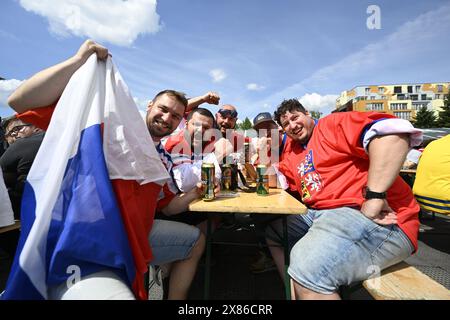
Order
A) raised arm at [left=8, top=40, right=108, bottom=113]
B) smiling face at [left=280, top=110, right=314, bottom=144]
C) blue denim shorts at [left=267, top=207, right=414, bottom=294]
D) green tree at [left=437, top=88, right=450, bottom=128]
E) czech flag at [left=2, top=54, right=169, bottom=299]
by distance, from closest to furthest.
Answer: czech flag at [left=2, top=54, right=169, bottom=299] < raised arm at [left=8, top=40, right=108, bottom=113] < blue denim shorts at [left=267, top=207, right=414, bottom=294] < smiling face at [left=280, top=110, right=314, bottom=144] < green tree at [left=437, top=88, right=450, bottom=128]

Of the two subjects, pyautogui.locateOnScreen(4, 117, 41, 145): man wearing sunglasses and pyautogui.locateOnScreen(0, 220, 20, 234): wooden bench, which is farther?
pyautogui.locateOnScreen(4, 117, 41, 145): man wearing sunglasses

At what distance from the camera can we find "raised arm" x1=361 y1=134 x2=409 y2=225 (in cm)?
142

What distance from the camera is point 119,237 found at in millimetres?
1021

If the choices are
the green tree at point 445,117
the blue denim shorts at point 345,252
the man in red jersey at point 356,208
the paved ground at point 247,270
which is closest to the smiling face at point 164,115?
the man in red jersey at point 356,208

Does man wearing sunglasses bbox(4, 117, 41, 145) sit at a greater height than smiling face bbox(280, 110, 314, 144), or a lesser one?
greater

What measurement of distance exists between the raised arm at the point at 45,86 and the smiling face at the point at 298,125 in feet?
5.31

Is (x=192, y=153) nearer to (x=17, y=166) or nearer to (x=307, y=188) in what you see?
(x=307, y=188)

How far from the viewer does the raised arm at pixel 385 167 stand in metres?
1.42

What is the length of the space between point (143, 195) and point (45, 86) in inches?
30.0

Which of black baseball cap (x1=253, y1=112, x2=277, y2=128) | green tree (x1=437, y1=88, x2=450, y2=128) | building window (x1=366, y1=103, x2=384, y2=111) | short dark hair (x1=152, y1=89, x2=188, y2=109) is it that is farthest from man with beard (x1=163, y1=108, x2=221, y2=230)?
building window (x1=366, y1=103, x2=384, y2=111)

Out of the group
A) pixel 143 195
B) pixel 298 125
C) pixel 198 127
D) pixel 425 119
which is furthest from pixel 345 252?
pixel 425 119

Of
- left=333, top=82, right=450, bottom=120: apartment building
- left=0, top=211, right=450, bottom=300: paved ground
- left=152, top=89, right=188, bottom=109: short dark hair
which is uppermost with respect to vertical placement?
left=333, top=82, right=450, bottom=120: apartment building

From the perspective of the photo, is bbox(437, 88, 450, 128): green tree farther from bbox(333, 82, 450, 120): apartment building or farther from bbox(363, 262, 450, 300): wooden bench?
bbox(363, 262, 450, 300): wooden bench

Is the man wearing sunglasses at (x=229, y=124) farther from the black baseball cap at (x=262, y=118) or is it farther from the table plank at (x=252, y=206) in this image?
the table plank at (x=252, y=206)
